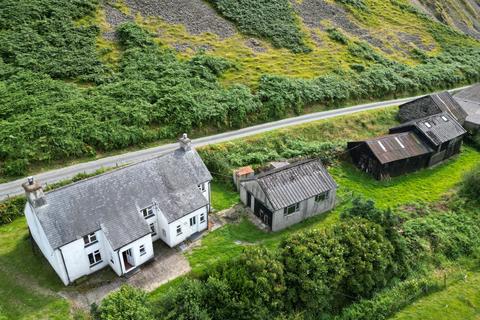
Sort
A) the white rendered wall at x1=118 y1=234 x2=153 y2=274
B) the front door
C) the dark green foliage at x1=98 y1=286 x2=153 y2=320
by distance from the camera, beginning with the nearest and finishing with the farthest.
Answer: the dark green foliage at x1=98 y1=286 x2=153 y2=320 → the white rendered wall at x1=118 y1=234 x2=153 y2=274 → the front door

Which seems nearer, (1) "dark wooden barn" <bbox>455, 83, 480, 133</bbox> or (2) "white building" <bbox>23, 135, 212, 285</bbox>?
(2) "white building" <bbox>23, 135, 212, 285</bbox>

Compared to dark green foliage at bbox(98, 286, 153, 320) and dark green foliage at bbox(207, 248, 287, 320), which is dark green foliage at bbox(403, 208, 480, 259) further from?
dark green foliage at bbox(98, 286, 153, 320)

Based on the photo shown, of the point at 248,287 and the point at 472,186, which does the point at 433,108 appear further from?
the point at 248,287

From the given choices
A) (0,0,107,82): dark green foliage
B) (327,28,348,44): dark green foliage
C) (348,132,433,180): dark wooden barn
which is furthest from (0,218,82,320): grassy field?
(327,28,348,44): dark green foliage

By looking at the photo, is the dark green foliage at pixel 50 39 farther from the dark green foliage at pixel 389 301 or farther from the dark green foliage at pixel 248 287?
the dark green foliage at pixel 389 301

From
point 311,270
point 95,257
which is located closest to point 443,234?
point 311,270

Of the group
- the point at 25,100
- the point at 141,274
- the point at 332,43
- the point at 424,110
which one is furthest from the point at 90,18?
the point at 424,110

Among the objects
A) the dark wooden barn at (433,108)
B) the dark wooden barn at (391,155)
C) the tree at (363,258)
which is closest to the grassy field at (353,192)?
the dark wooden barn at (391,155)
